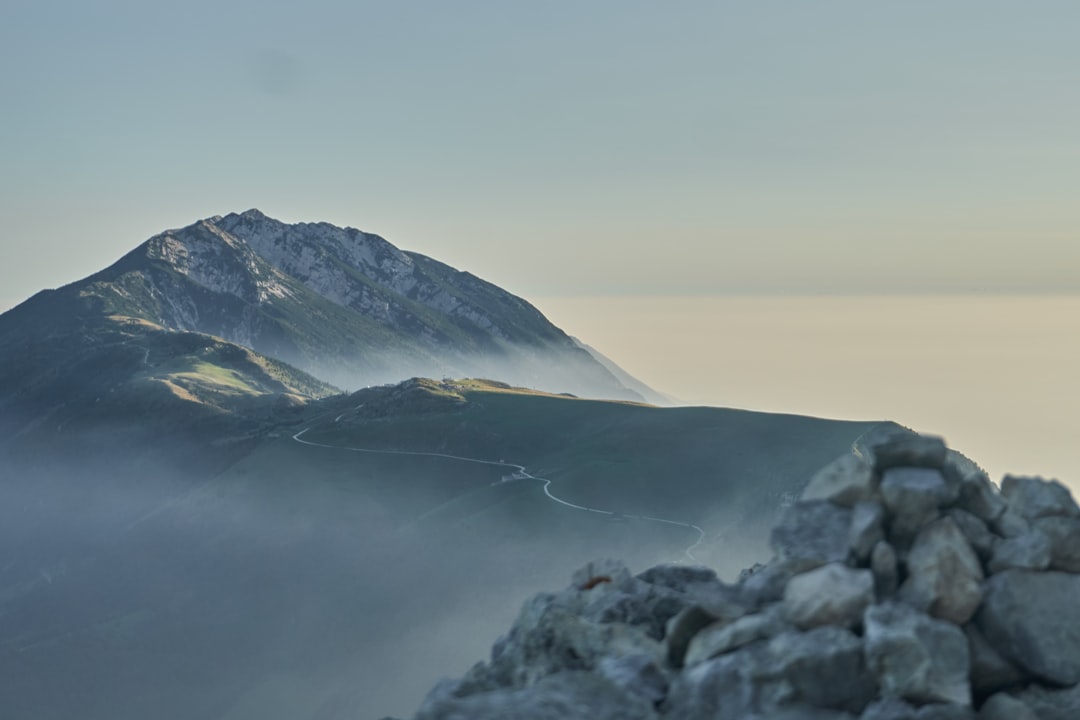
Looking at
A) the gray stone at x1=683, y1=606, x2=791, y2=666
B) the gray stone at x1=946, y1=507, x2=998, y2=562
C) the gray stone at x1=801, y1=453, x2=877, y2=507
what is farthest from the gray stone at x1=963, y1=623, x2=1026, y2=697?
the gray stone at x1=801, y1=453, x2=877, y2=507

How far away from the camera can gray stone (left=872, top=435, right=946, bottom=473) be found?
798 inches

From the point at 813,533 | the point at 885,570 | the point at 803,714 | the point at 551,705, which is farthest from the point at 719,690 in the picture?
the point at 813,533

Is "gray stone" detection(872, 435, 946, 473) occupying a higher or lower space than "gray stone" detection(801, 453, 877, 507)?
higher

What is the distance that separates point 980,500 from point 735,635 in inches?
214

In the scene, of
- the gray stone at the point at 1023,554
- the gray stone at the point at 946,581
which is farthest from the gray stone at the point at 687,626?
the gray stone at the point at 1023,554

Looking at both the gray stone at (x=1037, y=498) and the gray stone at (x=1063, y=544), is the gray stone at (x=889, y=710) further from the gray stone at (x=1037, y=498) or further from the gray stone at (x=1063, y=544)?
the gray stone at (x=1037, y=498)

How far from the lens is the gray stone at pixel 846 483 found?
20469 mm

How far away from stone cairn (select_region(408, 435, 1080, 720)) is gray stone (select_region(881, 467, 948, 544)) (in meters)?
0.02

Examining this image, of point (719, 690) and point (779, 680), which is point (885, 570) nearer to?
point (779, 680)

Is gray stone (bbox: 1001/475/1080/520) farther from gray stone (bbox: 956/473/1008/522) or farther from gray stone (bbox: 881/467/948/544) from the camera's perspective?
gray stone (bbox: 881/467/948/544)

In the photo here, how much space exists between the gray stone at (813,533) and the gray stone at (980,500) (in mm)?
1987

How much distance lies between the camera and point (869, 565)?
61.8 feet

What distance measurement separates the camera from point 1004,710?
1650cm

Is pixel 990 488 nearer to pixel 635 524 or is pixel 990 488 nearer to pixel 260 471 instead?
pixel 635 524
